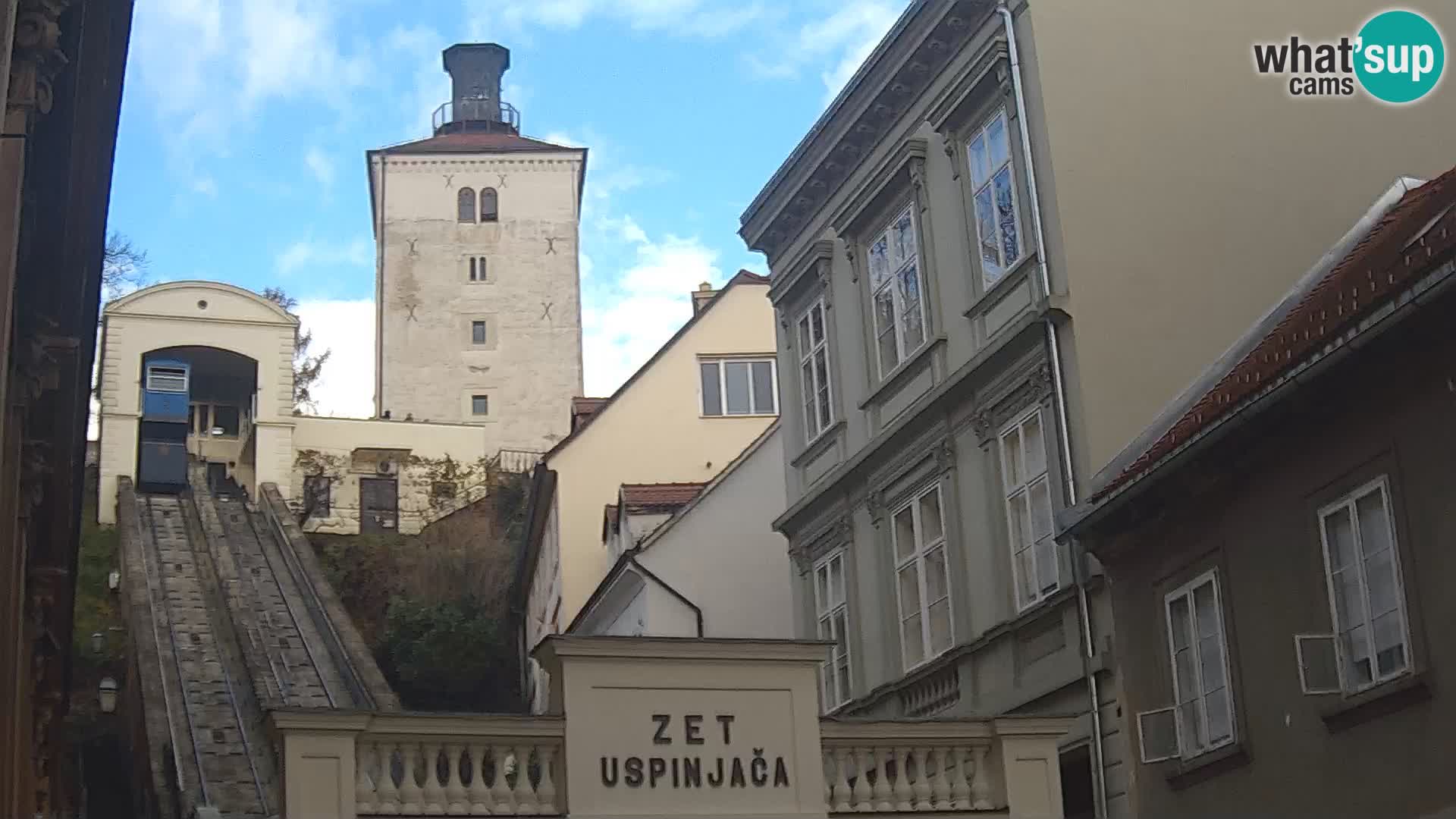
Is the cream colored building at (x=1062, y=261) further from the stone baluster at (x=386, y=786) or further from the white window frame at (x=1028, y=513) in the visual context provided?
the stone baluster at (x=386, y=786)

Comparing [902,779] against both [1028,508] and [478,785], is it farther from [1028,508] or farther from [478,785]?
[1028,508]

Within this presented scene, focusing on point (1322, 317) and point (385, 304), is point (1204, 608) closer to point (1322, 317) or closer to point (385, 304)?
point (1322, 317)

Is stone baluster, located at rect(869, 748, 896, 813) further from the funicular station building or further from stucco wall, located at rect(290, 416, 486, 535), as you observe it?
stucco wall, located at rect(290, 416, 486, 535)

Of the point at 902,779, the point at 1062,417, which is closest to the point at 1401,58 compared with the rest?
the point at 1062,417

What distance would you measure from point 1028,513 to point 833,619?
5674mm

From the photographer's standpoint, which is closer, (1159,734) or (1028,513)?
(1159,734)

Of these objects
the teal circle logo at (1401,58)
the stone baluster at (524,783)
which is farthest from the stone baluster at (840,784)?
the teal circle logo at (1401,58)

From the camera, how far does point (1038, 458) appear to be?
19.7 m

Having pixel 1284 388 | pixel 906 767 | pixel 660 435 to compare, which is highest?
pixel 660 435

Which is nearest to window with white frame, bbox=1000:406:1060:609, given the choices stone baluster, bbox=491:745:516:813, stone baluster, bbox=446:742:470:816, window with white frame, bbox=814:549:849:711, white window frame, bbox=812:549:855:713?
white window frame, bbox=812:549:855:713

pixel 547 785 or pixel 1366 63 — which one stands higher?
pixel 1366 63

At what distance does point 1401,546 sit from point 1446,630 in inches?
29.8

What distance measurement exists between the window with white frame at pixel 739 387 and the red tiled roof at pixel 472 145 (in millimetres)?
50241

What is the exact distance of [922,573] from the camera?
2223 centimetres
